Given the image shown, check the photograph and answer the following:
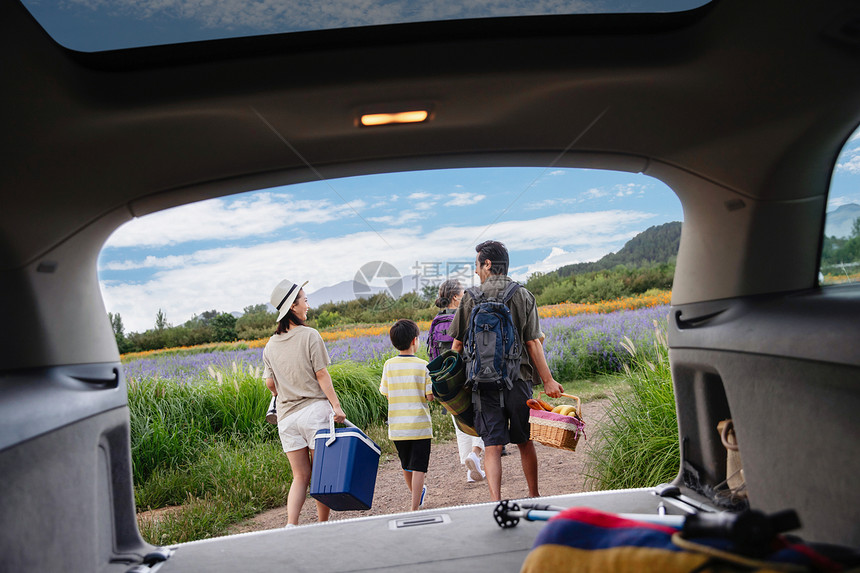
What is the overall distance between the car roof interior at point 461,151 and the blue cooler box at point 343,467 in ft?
4.41

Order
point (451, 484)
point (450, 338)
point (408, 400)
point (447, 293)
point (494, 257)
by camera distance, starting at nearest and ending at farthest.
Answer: point (494, 257), point (408, 400), point (450, 338), point (447, 293), point (451, 484)

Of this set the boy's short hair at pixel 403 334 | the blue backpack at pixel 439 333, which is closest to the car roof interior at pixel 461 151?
the boy's short hair at pixel 403 334

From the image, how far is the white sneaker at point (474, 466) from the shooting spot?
6.38m

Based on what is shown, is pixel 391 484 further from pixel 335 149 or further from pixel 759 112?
pixel 759 112

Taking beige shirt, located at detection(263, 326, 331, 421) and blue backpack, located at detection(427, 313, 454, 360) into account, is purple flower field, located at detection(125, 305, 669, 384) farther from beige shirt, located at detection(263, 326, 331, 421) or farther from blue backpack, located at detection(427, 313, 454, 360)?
beige shirt, located at detection(263, 326, 331, 421)

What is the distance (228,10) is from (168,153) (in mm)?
890

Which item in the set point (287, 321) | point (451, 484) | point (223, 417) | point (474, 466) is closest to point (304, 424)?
point (287, 321)

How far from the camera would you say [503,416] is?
15.3 ft

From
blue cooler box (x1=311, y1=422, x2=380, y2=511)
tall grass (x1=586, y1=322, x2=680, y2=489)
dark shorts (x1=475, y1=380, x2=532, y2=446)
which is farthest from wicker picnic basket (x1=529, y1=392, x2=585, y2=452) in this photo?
blue cooler box (x1=311, y1=422, x2=380, y2=511)

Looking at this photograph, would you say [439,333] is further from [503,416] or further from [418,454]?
[503,416]

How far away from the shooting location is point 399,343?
5.17 meters

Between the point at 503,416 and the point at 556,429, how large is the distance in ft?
1.46

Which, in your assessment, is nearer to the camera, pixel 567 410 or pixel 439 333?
pixel 567 410

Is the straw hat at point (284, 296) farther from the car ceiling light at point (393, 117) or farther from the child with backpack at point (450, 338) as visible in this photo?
the car ceiling light at point (393, 117)
